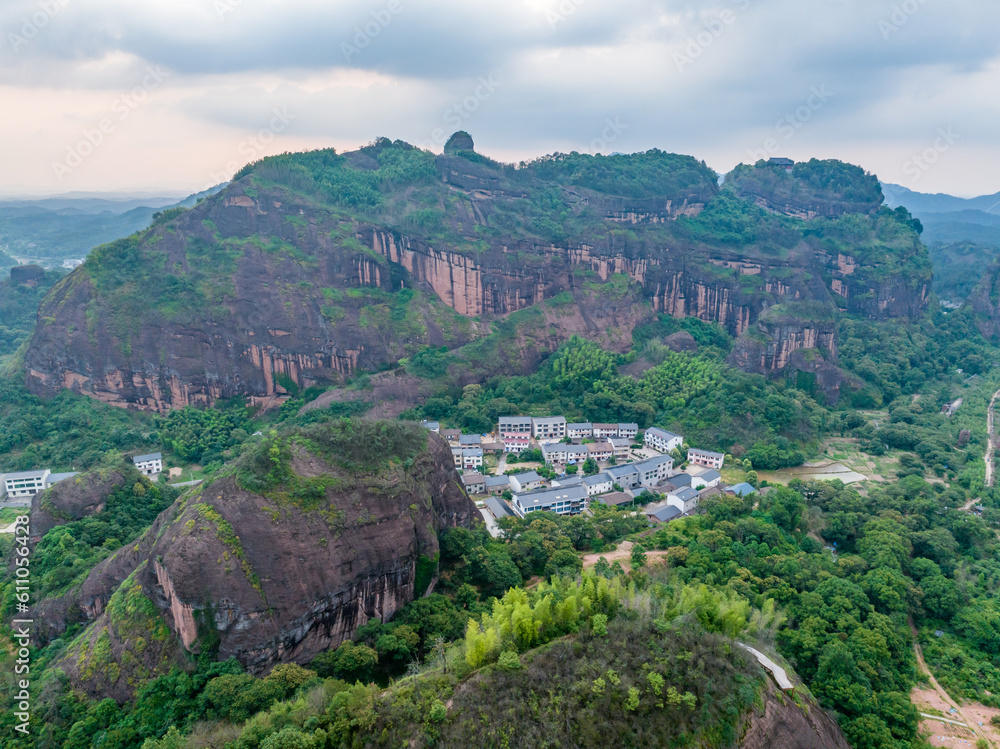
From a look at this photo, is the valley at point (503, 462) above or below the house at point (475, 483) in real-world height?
above

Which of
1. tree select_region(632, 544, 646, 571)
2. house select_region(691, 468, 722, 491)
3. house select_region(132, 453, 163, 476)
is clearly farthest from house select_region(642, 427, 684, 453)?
house select_region(132, 453, 163, 476)

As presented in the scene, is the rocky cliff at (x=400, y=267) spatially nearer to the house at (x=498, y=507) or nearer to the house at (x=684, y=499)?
the house at (x=498, y=507)

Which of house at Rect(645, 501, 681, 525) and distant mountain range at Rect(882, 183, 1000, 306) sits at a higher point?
distant mountain range at Rect(882, 183, 1000, 306)

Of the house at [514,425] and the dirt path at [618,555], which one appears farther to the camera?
the house at [514,425]

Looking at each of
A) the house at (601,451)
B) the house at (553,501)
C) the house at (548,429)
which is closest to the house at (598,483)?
the house at (553,501)

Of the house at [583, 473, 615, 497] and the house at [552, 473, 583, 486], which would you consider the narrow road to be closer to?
the house at [583, 473, 615, 497]

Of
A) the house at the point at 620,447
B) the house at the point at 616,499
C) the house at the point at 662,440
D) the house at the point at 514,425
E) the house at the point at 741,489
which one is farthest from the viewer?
the house at the point at 514,425

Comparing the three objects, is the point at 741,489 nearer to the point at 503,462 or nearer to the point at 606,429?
the point at 606,429
